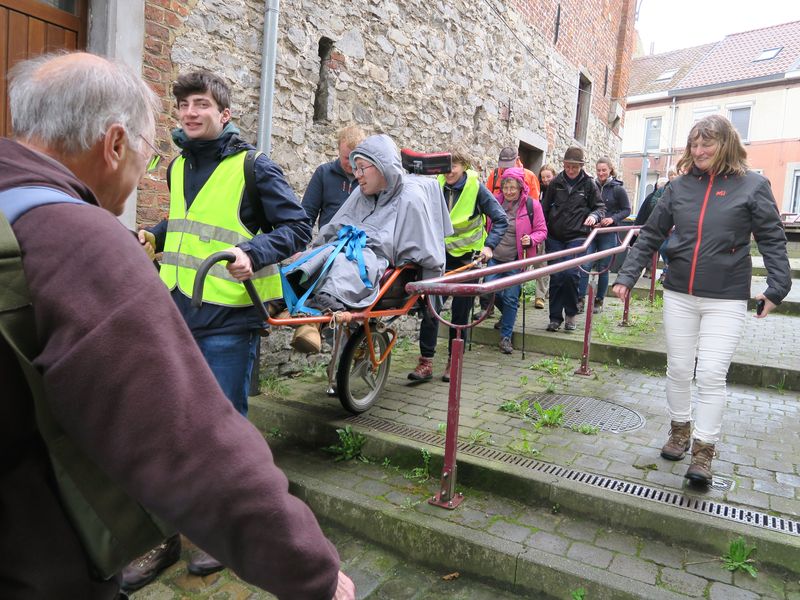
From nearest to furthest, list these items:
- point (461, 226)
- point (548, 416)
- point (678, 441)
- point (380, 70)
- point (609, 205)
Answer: point (678, 441)
point (548, 416)
point (461, 226)
point (380, 70)
point (609, 205)

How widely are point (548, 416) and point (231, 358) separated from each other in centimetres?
236

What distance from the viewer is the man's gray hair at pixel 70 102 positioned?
1042mm

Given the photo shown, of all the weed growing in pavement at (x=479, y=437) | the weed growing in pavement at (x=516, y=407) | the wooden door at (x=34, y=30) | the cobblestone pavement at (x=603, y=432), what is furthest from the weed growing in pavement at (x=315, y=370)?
the wooden door at (x=34, y=30)

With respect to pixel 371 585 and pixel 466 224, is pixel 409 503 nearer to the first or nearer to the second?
pixel 371 585

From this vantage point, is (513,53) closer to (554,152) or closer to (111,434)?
(554,152)

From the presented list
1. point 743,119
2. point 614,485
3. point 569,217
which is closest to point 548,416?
point 614,485

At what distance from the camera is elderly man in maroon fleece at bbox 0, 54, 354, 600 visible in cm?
81

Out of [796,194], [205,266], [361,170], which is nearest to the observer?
[205,266]

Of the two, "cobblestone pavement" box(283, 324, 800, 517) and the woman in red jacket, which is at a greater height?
the woman in red jacket

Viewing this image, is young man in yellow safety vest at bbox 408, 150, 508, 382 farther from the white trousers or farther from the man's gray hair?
the man's gray hair

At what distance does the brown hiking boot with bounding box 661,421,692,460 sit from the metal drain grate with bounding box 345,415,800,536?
492 mm

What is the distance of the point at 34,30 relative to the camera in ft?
12.0

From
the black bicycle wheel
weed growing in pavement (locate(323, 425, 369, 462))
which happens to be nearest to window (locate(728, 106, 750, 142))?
the black bicycle wheel

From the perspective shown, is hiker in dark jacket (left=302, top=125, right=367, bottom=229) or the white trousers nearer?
the white trousers
